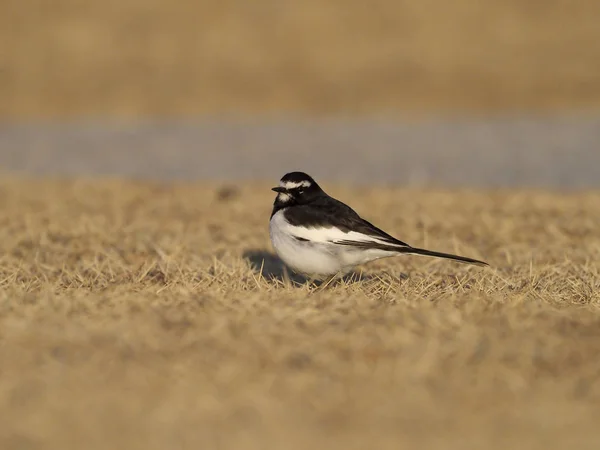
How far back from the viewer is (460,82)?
26984 mm

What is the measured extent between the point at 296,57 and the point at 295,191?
2100 cm

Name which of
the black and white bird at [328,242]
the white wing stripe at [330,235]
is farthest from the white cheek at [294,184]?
the white wing stripe at [330,235]

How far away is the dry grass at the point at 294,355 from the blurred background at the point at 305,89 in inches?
328

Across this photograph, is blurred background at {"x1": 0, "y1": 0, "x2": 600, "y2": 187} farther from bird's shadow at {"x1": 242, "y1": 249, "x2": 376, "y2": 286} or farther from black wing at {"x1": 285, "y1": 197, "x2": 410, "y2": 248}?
black wing at {"x1": 285, "y1": 197, "x2": 410, "y2": 248}

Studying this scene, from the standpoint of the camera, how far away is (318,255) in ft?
24.9

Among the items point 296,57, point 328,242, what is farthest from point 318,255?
point 296,57

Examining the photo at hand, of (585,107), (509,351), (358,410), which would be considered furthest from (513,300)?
(585,107)

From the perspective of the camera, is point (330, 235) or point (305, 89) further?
point (305, 89)

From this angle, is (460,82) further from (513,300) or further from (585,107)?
(513,300)

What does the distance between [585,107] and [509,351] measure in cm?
2004

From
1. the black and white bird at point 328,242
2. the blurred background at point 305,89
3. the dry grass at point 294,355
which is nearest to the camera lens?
the dry grass at point 294,355

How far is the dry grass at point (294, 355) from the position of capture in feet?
15.2

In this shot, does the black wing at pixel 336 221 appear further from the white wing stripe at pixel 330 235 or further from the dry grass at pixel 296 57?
the dry grass at pixel 296 57

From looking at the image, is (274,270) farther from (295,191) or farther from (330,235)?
(330,235)
